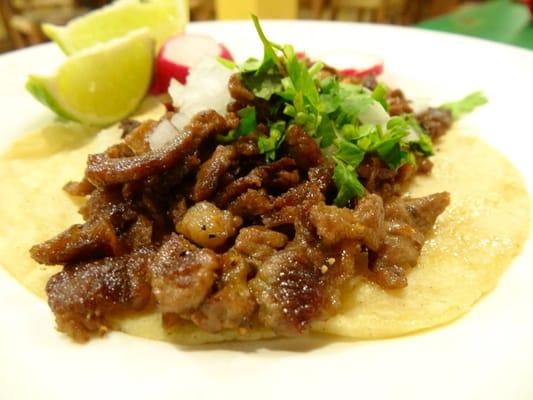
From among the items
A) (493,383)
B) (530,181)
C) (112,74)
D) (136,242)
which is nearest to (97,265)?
(136,242)

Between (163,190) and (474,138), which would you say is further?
(474,138)

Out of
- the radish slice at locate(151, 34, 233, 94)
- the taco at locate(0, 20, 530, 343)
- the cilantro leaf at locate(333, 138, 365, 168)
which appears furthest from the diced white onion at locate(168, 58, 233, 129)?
the radish slice at locate(151, 34, 233, 94)

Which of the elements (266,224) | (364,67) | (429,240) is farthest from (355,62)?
(266,224)

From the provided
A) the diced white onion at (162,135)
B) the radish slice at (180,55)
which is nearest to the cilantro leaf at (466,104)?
the radish slice at (180,55)

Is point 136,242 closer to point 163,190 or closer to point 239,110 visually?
point 163,190

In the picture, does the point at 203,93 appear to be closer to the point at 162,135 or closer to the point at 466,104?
the point at 162,135

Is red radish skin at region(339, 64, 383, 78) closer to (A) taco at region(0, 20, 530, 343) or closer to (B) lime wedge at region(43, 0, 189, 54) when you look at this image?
(A) taco at region(0, 20, 530, 343)

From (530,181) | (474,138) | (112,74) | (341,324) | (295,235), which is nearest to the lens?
(341,324)
